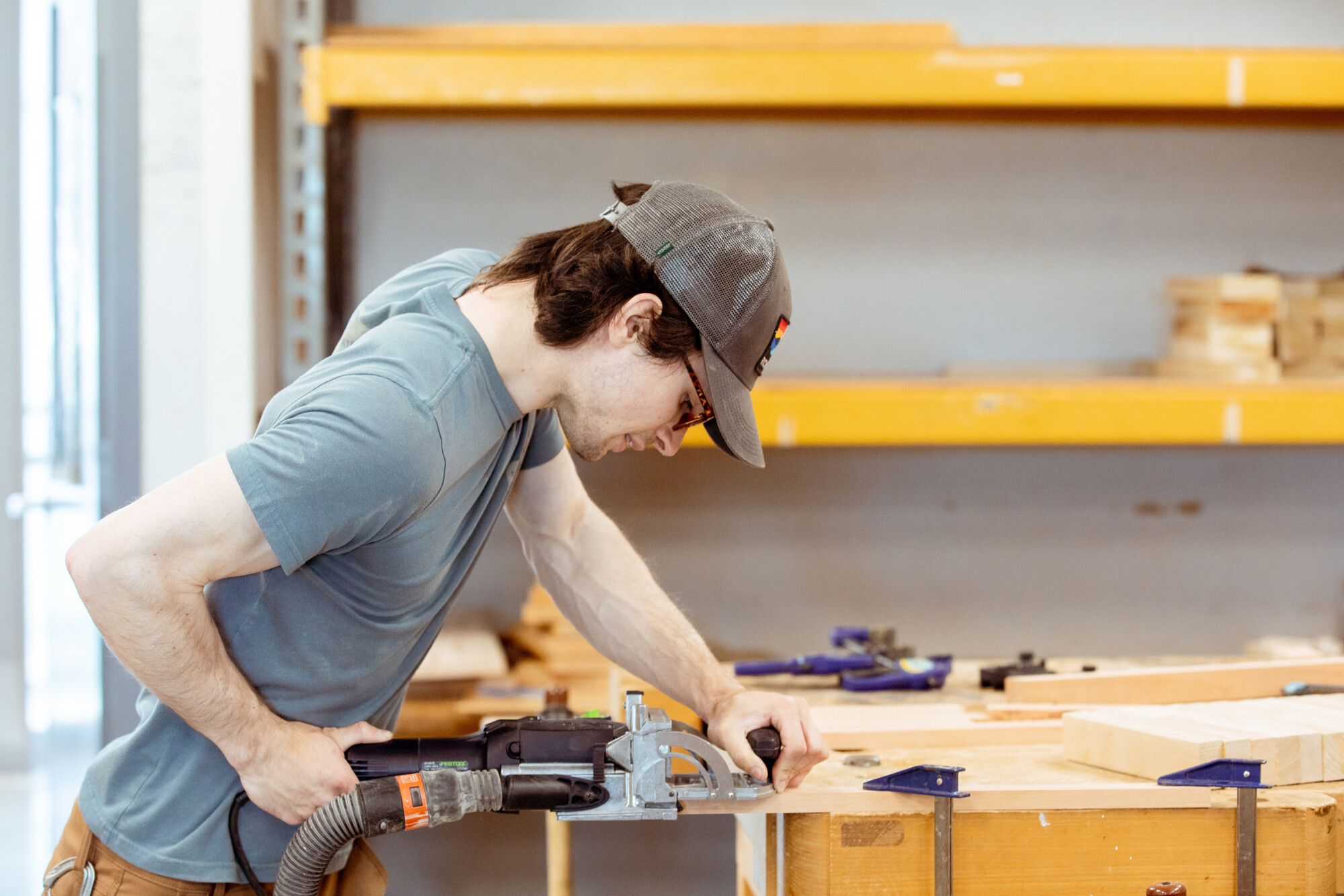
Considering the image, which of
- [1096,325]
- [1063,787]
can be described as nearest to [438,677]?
[1063,787]

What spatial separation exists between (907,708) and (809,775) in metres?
0.48

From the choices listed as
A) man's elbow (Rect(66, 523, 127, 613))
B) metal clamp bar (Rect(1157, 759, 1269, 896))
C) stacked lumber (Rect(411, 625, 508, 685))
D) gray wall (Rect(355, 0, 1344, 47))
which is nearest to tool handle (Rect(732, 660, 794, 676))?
stacked lumber (Rect(411, 625, 508, 685))

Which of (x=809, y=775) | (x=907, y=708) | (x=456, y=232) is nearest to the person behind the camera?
(x=809, y=775)

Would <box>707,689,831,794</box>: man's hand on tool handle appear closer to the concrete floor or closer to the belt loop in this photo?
the belt loop

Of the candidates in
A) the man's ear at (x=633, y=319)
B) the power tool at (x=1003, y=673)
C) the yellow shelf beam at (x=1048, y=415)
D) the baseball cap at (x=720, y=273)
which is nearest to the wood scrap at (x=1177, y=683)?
the power tool at (x=1003, y=673)

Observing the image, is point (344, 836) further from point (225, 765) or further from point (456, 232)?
point (456, 232)

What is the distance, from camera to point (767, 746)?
1.33 m

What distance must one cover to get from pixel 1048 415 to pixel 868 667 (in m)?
0.68

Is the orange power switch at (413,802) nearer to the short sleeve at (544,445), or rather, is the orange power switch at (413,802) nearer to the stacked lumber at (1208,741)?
the short sleeve at (544,445)

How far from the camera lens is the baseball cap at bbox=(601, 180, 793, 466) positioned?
4.25 ft

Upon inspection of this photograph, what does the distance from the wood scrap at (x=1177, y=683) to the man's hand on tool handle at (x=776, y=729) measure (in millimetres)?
703

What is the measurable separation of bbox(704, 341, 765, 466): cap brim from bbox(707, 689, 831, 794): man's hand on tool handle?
319mm

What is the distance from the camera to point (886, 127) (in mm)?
2807

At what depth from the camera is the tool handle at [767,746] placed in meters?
1.33
